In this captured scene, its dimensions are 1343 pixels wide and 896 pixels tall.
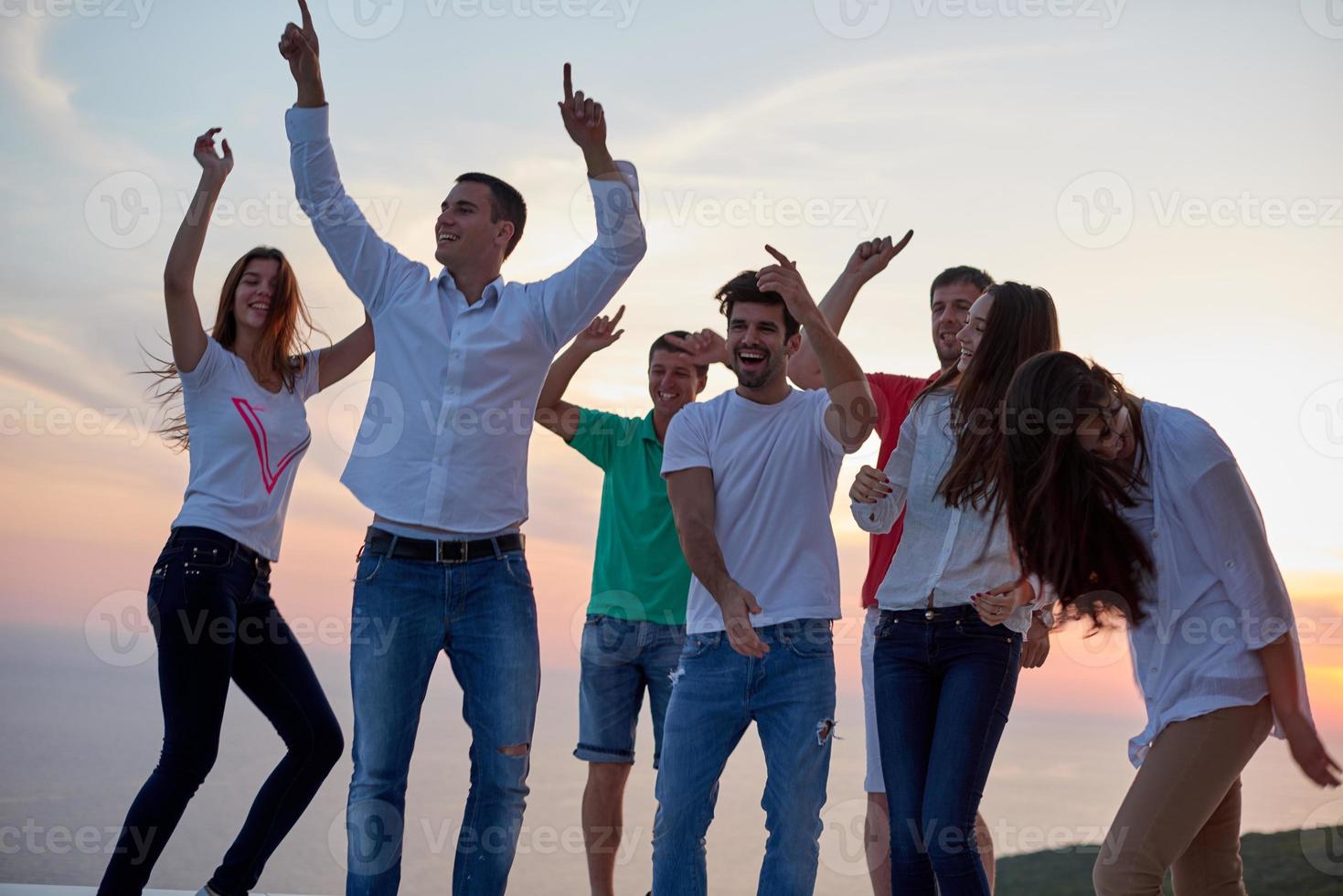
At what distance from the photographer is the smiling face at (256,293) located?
322 centimetres

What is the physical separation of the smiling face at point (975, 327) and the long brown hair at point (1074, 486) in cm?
41

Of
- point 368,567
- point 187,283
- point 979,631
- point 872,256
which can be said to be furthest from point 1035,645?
point 187,283

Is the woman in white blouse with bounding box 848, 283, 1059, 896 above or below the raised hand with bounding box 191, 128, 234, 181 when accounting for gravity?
below

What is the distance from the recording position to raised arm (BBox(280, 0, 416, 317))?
105 inches

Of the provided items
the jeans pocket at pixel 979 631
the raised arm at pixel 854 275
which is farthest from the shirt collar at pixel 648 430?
the jeans pocket at pixel 979 631

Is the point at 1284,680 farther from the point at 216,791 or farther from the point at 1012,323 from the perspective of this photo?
the point at 216,791

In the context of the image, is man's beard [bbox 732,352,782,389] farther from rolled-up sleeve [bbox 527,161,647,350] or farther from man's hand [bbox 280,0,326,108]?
man's hand [bbox 280,0,326,108]

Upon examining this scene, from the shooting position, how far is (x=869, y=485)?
2.49 m

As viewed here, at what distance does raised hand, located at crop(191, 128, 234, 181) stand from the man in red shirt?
170 cm

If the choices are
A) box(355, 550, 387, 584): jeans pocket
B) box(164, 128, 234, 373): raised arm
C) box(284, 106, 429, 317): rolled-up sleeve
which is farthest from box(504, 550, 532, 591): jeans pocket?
box(164, 128, 234, 373): raised arm

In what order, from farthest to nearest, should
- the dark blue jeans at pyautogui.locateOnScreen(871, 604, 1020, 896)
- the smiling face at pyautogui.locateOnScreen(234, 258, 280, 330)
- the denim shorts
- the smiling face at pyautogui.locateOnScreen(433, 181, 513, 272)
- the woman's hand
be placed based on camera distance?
the denim shorts < the smiling face at pyautogui.locateOnScreen(234, 258, 280, 330) < the smiling face at pyautogui.locateOnScreen(433, 181, 513, 272) < the dark blue jeans at pyautogui.locateOnScreen(871, 604, 1020, 896) < the woman's hand

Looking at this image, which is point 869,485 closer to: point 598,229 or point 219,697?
point 598,229

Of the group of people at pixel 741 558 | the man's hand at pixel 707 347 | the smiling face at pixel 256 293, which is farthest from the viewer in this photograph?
the man's hand at pixel 707 347

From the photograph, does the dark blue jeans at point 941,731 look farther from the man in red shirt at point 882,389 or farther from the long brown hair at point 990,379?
the man in red shirt at point 882,389
